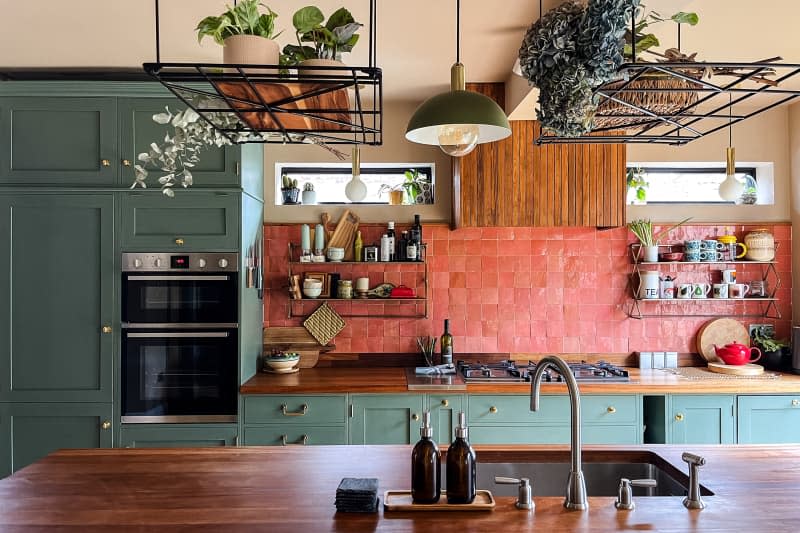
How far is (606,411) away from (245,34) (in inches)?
109

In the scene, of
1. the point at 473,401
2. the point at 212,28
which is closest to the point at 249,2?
the point at 212,28

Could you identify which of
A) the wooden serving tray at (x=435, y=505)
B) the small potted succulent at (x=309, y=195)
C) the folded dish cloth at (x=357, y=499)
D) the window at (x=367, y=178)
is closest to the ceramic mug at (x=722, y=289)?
the window at (x=367, y=178)

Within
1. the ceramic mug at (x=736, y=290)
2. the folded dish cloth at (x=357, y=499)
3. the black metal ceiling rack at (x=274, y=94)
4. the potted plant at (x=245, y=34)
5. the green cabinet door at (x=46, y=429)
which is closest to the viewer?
the black metal ceiling rack at (x=274, y=94)

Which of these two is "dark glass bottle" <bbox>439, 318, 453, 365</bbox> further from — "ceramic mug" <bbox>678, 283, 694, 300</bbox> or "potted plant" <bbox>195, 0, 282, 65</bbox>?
"potted plant" <bbox>195, 0, 282, 65</bbox>

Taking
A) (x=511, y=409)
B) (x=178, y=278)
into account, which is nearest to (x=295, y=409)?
(x=178, y=278)

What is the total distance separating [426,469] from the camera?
5.16 ft

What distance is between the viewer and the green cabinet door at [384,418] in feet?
10.9

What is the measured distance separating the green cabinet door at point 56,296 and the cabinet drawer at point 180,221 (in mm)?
119

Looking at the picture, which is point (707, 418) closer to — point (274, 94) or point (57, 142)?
point (274, 94)

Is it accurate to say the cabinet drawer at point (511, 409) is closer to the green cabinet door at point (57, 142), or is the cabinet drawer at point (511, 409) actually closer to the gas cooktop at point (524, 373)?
the gas cooktop at point (524, 373)

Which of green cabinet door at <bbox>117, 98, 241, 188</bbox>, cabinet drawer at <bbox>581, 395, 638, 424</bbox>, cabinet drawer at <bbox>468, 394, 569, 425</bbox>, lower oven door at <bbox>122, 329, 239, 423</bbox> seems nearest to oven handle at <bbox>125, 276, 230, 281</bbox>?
lower oven door at <bbox>122, 329, 239, 423</bbox>

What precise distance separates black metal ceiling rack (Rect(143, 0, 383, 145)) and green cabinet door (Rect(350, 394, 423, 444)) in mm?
1860

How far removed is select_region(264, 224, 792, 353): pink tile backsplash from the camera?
13.1ft

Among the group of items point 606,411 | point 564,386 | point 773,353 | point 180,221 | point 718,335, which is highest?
point 180,221
